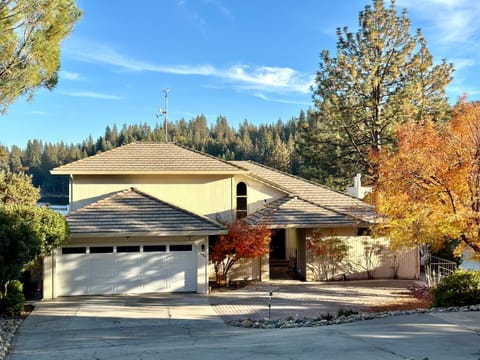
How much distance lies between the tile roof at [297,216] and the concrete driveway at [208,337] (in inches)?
209

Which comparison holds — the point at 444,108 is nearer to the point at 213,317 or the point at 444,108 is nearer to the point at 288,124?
the point at 213,317

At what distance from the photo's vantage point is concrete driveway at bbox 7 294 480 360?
7.70 meters

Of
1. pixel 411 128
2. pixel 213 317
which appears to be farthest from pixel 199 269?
pixel 411 128

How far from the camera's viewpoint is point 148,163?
795 inches

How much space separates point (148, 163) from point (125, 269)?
17.6ft

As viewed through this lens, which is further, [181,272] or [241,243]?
[181,272]

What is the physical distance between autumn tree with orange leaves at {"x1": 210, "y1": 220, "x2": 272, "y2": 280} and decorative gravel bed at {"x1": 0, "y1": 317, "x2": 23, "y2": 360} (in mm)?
7530

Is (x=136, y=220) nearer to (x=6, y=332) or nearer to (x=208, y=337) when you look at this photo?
(x=6, y=332)

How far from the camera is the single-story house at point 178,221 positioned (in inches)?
659

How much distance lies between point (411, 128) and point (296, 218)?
6587 millimetres

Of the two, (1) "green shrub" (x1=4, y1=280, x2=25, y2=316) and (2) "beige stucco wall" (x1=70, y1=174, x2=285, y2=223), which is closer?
(1) "green shrub" (x1=4, y1=280, x2=25, y2=316)

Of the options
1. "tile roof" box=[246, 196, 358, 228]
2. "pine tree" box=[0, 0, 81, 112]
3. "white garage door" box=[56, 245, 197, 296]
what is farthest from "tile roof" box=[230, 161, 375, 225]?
"pine tree" box=[0, 0, 81, 112]

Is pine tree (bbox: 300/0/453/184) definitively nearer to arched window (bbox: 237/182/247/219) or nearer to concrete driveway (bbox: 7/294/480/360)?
arched window (bbox: 237/182/247/219)

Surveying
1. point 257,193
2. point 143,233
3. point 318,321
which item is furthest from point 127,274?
point 318,321
